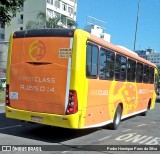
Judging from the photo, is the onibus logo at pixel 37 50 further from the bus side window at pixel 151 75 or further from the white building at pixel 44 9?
the white building at pixel 44 9

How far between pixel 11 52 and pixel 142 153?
4742 millimetres

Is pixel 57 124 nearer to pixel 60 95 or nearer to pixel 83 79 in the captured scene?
pixel 60 95

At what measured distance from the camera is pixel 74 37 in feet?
33.3

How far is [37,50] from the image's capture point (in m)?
10.6

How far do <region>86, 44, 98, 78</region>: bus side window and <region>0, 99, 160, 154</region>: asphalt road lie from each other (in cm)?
190

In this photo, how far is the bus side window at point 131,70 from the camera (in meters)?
14.4

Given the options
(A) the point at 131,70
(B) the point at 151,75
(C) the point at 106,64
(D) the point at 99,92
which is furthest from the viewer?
(B) the point at 151,75

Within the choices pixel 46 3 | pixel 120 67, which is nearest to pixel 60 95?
pixel 120 67

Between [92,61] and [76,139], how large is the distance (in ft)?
7.48

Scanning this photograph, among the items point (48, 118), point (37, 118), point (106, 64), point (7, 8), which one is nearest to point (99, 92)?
point (106, 64)

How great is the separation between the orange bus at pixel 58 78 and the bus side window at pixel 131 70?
256 centimetres

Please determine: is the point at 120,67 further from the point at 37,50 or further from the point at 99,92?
the point at 37,50

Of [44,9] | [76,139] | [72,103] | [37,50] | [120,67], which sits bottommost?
[76,139]

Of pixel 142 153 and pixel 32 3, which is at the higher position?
pixel 32 3
